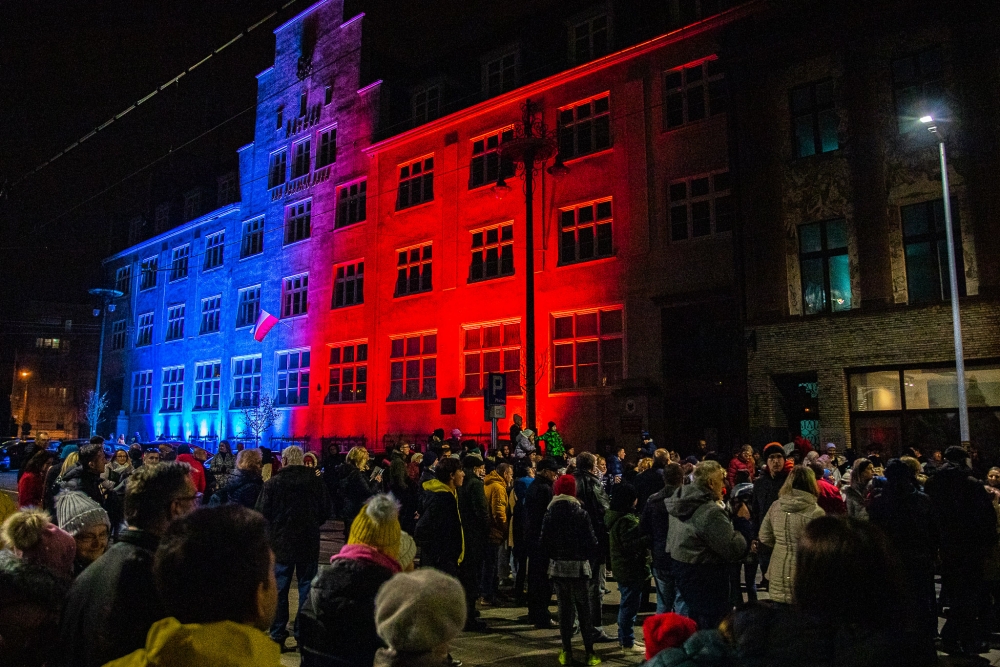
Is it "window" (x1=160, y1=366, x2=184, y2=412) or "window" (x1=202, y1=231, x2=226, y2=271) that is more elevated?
"window" (x1=202, y1=231, x2=226, y2=271)

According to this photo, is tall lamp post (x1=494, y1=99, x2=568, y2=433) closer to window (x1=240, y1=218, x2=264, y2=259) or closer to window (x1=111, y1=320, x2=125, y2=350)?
window (x1=240, y1=218, x2=264, y2=259)

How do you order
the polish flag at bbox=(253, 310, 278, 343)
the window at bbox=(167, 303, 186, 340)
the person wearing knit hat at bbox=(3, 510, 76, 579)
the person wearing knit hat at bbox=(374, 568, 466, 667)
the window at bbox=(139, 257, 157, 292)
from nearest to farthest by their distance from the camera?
the person wearing knit hat at bbox=(374, 568, 466, 667) < the person wearing knit hat at bbox=(3, 510, 76, 579) < the polish flag at bbox=(253, 310, 278, 343) < the window at bbox=(167, 303, 186, 340) < the window at bbox=(139, 257, 157, 292)

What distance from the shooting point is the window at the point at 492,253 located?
24.8 meters

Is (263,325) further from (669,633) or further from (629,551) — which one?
(669,633)

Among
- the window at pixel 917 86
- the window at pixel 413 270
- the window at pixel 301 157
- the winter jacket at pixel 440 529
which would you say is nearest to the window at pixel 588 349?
the window at pixel 413 270

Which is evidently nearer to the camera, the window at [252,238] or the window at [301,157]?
the window at [301,157]

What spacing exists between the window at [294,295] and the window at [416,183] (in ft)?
21.3

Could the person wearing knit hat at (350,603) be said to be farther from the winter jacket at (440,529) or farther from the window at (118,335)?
the window at (118,335)

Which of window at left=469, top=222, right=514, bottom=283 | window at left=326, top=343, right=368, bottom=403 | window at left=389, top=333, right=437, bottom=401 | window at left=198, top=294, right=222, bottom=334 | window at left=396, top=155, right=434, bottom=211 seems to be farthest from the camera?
window at left=198, top=294, right=222, bottom=334

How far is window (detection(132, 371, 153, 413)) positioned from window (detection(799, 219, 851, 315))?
3662cm

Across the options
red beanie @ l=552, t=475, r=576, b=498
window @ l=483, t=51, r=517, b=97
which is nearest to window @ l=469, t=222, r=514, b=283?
window @ l=483, t=51, r=517, b=97

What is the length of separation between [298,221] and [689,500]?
29.5m

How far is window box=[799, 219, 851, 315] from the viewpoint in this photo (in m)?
17.8

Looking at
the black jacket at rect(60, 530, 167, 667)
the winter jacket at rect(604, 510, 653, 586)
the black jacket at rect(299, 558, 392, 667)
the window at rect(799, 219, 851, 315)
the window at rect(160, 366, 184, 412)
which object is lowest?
the winter jacket at rect(604, 510, 653, 586)
